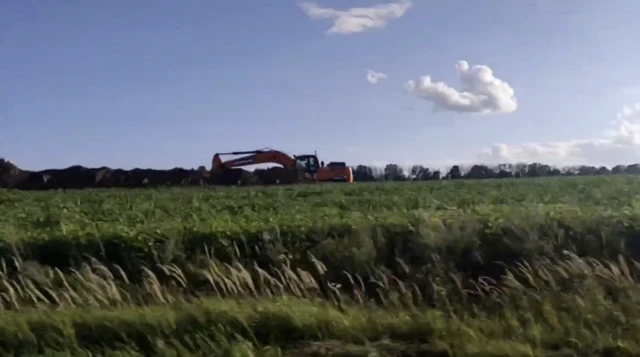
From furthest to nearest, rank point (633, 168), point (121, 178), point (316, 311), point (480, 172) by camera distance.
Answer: point (480, 172), point (633, 168), point (121, 178), point (316, 311)

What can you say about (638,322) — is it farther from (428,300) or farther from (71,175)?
(71,175)

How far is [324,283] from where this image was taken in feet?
48.2

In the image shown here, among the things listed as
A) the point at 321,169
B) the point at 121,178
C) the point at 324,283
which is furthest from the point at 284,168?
the point at 324,283

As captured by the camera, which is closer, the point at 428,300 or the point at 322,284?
the point at 428,300

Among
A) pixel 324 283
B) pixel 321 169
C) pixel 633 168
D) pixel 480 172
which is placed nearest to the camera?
pixel 324 283

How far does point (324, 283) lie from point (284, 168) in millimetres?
38894

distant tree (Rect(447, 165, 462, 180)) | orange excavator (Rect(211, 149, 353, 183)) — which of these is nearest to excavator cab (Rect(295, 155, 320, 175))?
orange excavator (Rect(211, 149, 353, 183))

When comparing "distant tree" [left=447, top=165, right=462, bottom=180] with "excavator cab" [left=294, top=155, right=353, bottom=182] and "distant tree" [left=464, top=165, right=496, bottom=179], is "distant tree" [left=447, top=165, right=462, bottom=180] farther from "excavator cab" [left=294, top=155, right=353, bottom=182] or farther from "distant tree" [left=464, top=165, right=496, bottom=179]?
"excavator cab" [left=294, top=155, right=353, bottom=182]

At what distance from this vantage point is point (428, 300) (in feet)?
44.4

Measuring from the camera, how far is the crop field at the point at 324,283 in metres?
10.7

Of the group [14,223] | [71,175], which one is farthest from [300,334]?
[71,175]

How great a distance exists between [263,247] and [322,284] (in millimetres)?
1536

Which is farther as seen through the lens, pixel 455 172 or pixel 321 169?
pixel 455 172

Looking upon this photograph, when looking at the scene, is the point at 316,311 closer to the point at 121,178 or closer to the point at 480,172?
the point at 121,178
